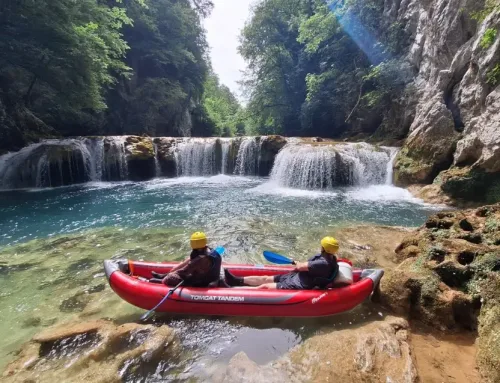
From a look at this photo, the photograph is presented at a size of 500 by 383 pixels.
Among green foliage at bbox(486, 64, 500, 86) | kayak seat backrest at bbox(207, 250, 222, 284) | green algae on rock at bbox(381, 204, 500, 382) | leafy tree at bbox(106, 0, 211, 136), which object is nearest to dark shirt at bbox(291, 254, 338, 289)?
green algae on rock at bbox(381, 204, 500, 382)

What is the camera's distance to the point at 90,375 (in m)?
2.88

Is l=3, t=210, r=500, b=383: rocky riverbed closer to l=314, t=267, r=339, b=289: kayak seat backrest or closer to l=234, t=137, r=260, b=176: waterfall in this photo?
l=314, t=267, r=339, b=289: kayak seat backrest

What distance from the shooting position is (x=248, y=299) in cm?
376

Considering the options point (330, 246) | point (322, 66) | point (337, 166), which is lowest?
point (330, 246)

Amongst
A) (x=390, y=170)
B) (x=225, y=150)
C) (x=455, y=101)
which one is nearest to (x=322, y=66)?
(x=225, y=150)

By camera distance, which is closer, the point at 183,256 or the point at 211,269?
the point at 211,269

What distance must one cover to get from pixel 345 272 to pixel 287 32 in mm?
26932

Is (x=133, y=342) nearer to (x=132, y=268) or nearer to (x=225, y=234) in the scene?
(x=132, y=268)

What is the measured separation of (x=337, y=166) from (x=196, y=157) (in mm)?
8177

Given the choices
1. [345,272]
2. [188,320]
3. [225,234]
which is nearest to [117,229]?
[225,234]

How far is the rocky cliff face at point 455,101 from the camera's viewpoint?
916cm

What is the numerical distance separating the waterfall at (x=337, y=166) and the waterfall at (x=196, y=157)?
565 centimetres

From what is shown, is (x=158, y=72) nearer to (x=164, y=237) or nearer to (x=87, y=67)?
(x=87, y=67)

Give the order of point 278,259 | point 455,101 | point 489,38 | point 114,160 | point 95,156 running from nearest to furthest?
1. point 278,259
2. point 489,38
3. point 455,101
4. point 95,156
5. point 114,160
